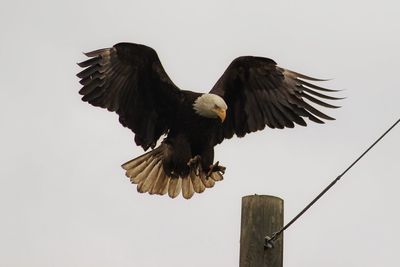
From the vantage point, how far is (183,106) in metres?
7.51

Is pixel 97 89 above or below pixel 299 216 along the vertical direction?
above

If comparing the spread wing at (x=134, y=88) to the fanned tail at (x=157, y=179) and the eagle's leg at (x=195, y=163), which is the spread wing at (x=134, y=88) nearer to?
the fanned tail at (x=157, y=179)

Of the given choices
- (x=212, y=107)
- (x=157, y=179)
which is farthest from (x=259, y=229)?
(x=157, y=179)

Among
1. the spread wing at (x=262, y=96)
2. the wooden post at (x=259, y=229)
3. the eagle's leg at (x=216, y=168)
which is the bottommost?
the wooden post at (x=259, y=229)

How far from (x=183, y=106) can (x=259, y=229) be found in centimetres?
276

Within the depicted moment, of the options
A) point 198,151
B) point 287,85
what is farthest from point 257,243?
point 287,85

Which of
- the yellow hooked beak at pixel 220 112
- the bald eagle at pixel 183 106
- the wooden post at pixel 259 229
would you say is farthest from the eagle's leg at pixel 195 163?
the wooden post at pixel 259 229

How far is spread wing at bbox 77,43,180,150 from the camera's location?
7.43 m

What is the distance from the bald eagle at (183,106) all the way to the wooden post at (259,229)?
7.78ft

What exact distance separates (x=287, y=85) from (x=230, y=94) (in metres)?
A: 0.48

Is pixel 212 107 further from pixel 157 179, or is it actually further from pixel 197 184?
pixel 157 179

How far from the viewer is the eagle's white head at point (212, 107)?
23.7ft

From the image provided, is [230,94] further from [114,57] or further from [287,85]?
[114,57]

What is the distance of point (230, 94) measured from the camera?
7.85m
